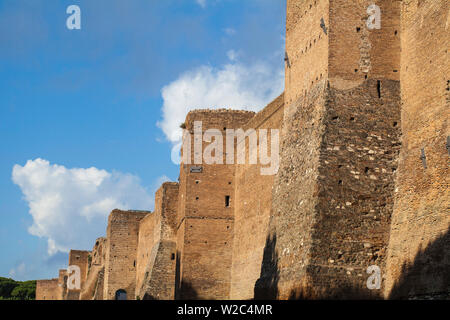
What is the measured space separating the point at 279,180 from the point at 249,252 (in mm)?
5639

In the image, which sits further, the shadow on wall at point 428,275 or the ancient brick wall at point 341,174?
the ancient brick wall at point 341,174

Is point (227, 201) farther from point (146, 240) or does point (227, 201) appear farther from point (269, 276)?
point (269, 276)

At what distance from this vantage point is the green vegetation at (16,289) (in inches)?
2453

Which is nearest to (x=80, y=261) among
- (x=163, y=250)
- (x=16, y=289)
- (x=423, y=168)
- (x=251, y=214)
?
(x=163, y=250)

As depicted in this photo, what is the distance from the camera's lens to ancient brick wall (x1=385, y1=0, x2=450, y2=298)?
1253 cm

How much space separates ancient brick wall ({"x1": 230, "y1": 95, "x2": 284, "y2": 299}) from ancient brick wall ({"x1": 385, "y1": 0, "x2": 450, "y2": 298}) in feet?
19.9

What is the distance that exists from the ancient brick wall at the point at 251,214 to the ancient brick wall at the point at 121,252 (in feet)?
37.4

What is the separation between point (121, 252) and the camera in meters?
34.2

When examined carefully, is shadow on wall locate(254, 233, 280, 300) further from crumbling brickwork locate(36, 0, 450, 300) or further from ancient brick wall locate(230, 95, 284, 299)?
ancient brick wall locate(230, 95, 284, 299)

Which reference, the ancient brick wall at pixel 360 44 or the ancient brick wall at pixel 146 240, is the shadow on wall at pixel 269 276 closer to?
the ancient brick wall at pixel 360 44

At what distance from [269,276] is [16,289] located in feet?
171

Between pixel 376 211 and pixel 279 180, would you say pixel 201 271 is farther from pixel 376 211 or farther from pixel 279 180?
pixel 376 211

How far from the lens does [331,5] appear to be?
15.6m

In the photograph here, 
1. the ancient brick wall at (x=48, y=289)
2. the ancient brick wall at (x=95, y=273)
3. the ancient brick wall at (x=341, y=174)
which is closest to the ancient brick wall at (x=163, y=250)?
the ancient brick wall at (x=95, y=273)
